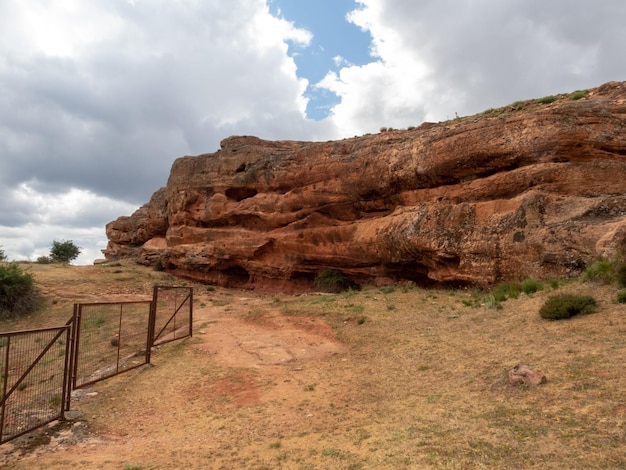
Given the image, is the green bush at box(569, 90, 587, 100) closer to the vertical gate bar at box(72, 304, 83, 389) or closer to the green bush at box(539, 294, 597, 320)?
the green bush at box(539, 294, 597, 320)

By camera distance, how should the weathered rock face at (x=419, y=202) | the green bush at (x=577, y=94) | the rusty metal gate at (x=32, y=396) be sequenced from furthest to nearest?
the green bush at (x=577, y=94)
the weathered rock face at (x=419, y=202)
the rusty metal gate at (x=32, y=396)

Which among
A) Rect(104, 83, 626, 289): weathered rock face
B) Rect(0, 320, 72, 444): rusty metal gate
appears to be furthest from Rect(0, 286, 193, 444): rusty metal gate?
Rect(104, 83, 626, 289): weathered rock face

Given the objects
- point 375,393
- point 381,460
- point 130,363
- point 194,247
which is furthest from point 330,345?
point 194,247

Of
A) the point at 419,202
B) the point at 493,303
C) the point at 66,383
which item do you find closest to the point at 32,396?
the point at 66,383

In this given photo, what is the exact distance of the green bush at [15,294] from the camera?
70.8 feet

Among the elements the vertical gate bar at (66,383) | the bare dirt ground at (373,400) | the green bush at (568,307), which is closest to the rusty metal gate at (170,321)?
the bare dirt ground at (373,400)

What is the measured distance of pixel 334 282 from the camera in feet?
77.8

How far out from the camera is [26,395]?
963 centimetres

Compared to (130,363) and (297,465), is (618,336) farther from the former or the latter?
(130,363)

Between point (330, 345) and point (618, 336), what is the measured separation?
287 inches

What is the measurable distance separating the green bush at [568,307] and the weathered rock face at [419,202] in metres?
2.77

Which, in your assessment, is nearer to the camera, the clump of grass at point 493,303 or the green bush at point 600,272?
the green bush at point 600,272

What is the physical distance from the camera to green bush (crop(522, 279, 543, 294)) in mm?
12484

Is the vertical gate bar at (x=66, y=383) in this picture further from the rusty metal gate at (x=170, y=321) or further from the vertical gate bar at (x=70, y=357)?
the rusty metal gate at (x=170, y=321)
